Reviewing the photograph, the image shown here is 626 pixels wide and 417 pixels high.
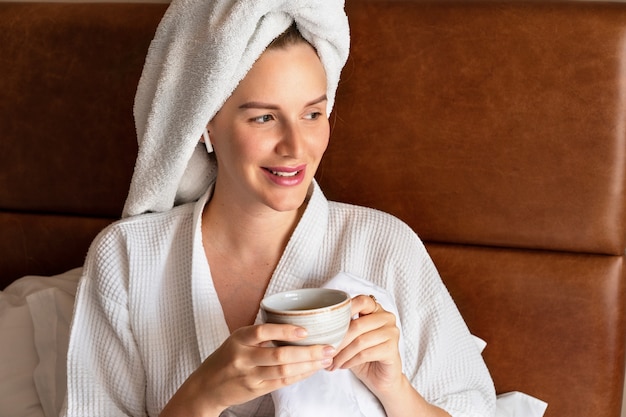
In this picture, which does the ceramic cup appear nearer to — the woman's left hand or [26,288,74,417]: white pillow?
the woman's left hand

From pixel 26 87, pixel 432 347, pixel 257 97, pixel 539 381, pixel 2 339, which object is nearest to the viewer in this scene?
pixel 257 97

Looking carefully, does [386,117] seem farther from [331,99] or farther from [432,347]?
[432,347]

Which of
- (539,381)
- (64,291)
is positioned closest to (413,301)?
(539,381)

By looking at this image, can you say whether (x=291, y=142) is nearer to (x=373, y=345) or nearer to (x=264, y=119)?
(x=264, y=119)

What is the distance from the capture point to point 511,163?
172 centimetres

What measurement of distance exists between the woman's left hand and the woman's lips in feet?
0.88

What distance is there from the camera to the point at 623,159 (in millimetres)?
1668

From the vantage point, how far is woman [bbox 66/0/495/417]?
1.50 meters

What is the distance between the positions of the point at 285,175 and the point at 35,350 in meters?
0.80

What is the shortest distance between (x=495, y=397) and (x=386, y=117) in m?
0.61

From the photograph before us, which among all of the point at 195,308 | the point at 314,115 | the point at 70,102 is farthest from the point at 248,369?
the point at 70,102

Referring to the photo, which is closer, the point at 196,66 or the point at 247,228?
the point at 196,66

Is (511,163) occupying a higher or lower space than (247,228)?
higher

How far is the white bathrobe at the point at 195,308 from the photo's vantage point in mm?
1606
